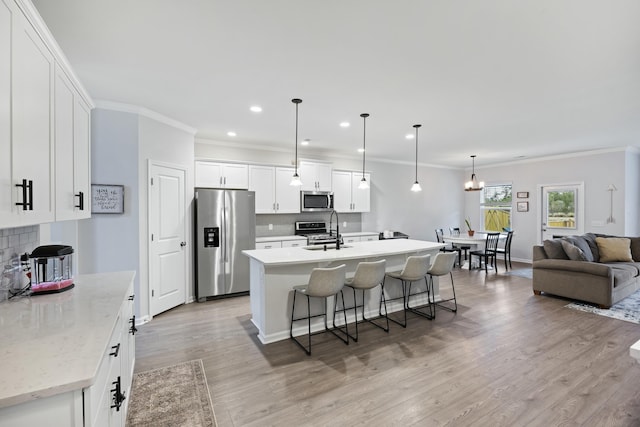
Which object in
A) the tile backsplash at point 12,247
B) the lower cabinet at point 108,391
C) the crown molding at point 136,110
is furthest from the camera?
the crown molding at point 136,110

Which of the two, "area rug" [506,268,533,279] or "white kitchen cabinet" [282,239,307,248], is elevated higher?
"white kitchen cabinet" [282,239,307,248]

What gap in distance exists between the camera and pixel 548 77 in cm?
299

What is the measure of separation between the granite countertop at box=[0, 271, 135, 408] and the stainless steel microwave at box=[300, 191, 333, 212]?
4.12 metres

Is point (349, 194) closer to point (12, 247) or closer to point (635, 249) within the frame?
point (635, 249)

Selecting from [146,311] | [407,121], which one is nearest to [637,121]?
[407,121]

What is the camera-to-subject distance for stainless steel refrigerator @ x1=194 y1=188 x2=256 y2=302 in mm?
4695

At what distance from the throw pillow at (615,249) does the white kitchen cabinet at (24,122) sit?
737cm

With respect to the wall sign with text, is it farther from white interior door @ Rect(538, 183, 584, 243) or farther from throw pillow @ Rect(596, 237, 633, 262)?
white interior door @ Rect(538, 183, 584, 243)

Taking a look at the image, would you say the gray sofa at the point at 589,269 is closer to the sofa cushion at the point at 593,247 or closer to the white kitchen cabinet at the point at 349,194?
the sofa cushion at the point at 593,247

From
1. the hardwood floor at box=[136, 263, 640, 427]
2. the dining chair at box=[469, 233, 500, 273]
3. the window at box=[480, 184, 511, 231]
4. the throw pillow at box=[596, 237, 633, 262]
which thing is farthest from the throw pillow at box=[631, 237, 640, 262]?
the window at box=[480, 184, 511, 231]

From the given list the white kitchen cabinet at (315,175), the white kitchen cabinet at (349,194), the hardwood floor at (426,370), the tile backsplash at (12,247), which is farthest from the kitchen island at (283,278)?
the white kitchen cabinet at (349,194)

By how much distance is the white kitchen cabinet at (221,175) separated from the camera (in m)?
5.03

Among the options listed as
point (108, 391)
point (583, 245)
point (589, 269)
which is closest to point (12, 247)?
point (108, 391)

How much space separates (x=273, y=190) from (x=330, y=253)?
2.48 metres
